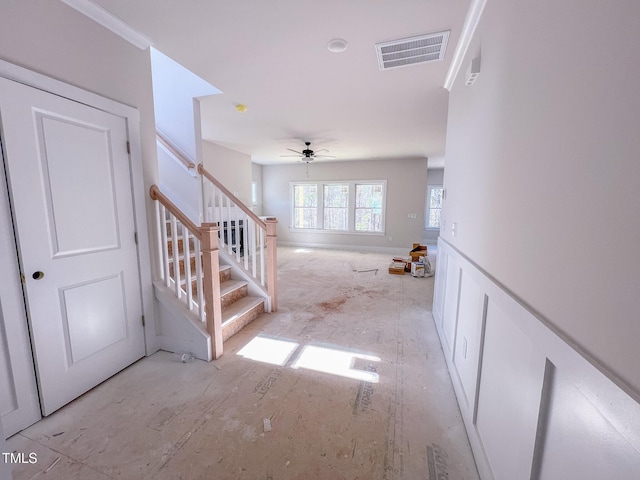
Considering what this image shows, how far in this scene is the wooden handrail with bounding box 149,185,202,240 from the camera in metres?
2.17

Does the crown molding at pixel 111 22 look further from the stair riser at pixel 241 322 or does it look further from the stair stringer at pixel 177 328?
the stair riser at pixel 241 322

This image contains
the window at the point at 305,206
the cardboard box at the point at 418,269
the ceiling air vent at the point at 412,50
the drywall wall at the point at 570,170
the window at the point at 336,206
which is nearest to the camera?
the drywall wall at the point at 570,170

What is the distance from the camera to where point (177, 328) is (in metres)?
2.33

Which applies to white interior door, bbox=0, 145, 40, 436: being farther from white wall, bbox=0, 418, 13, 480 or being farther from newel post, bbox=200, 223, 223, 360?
white wall, bbox=0, 418, 13, 480

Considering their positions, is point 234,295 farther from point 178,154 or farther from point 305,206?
point 305,206

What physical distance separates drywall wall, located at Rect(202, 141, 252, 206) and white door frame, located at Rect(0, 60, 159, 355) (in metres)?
3.54

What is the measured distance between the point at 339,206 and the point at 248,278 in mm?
5344

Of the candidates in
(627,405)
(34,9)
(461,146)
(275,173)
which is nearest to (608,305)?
(627,405)

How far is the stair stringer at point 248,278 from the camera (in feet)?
10.5

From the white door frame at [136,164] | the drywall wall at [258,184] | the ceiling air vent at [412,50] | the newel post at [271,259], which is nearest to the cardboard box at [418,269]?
the newel post at [271,259]

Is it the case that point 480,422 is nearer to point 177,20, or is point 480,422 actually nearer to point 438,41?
point 438,41

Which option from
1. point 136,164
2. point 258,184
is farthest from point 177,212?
point 258,184

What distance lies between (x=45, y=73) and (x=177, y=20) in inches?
35.7

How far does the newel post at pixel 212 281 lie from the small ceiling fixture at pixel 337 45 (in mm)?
1739
